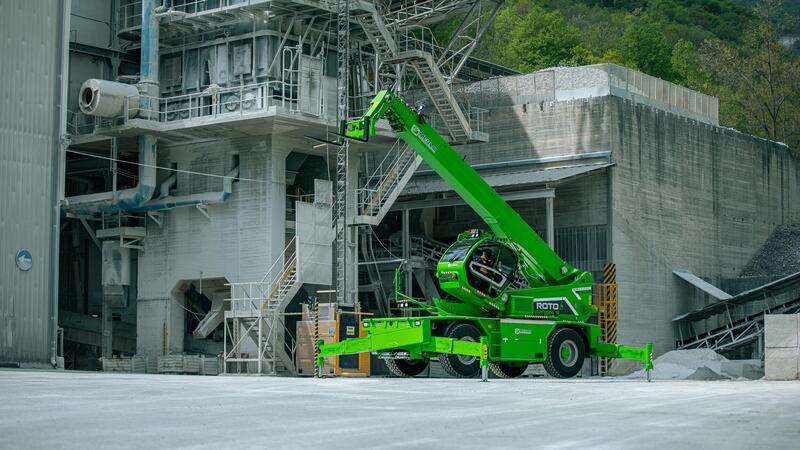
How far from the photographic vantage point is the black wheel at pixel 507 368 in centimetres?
3219

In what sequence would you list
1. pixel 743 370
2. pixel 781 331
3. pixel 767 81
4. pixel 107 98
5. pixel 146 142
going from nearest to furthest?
1. pixel 781 331
2. pixel 743 370
3. pixel 107 98
4. pixel 146 142
5. pixel 767 81

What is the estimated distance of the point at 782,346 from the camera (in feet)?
98.8

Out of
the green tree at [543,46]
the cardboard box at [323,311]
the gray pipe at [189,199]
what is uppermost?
the green tree at [543,46]

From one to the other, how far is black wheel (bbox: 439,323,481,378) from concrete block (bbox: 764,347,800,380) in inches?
281

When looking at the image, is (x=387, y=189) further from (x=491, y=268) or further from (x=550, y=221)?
(x=491, y=268)

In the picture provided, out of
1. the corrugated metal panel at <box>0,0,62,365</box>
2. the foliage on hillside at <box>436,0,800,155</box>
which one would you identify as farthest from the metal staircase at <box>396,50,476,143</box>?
the foliage on hillside at <box>436,0,800,155</box>

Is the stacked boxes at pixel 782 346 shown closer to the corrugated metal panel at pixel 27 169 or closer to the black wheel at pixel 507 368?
the black wheel at pixel 507 368

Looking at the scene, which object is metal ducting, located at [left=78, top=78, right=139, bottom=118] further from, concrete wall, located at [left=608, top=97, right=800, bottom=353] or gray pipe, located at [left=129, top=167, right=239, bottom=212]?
concrete wall, located at [left=608, top=97, right=800, bottom=353]

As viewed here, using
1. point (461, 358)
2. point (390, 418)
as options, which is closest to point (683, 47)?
point (461, 358)

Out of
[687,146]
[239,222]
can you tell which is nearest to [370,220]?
[239,222]

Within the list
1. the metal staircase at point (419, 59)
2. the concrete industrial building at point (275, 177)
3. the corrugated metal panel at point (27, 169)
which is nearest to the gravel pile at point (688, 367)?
the concrete industrial building at point (275, 177)

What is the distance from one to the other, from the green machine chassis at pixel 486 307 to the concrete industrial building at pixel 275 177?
7.54 m

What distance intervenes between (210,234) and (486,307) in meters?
16.9

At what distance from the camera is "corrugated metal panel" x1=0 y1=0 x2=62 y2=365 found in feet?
130
